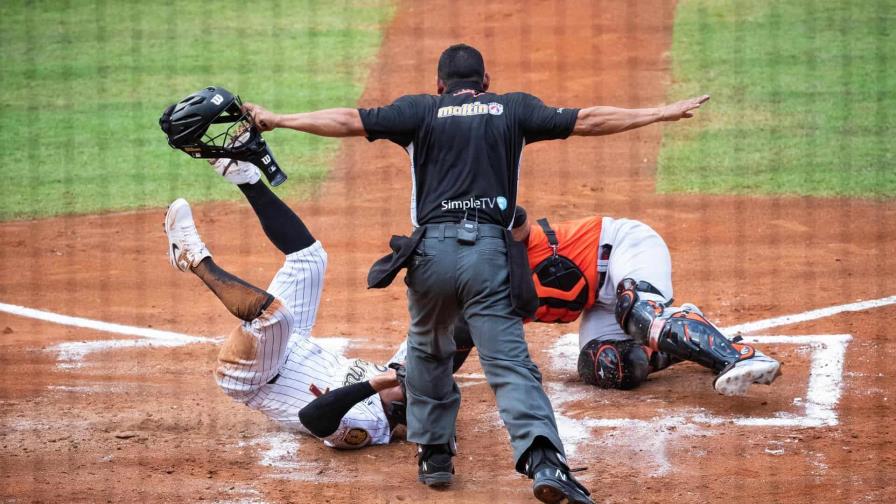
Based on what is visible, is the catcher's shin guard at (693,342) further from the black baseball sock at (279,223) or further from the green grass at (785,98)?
the green grass at (785,98)

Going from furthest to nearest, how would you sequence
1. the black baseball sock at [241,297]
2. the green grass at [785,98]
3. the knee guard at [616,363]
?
the green grass at [785,98]
the knee guard at [616,363]
the black baseball sock at [241,297]

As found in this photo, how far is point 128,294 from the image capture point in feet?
24.4

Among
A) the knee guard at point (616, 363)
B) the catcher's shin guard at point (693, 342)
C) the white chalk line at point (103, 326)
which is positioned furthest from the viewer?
the white chalk line at point (103, 326)

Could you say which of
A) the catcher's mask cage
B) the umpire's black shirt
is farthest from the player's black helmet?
the umpire's black shirt

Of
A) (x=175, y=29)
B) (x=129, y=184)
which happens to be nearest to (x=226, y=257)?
(x=129, y=184)

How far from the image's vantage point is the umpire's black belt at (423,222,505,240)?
14.3 ft

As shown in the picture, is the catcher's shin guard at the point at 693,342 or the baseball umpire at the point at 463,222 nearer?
the baseball umpire at the point at 463,222

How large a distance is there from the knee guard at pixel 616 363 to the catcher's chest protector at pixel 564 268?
232mm

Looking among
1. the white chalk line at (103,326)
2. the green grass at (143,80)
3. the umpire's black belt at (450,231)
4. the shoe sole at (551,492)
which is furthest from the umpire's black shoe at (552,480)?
the green grass at (143,80)

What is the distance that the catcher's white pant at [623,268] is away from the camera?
5531 mm

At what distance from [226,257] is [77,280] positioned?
1.00m

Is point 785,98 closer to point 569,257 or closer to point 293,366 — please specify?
point 569,257

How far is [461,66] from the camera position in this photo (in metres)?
4.57

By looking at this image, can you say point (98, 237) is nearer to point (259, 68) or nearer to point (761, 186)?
point (259, 68)
